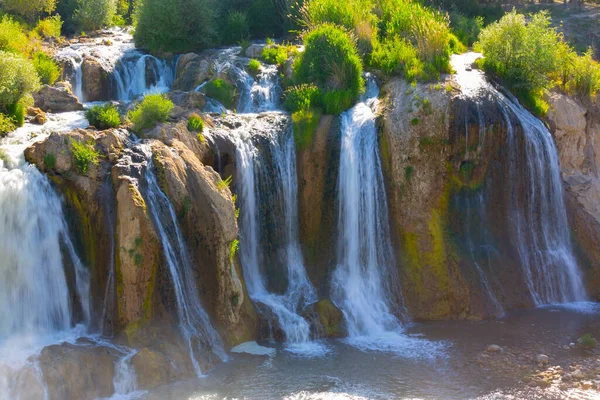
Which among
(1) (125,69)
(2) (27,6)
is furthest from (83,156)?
(2) (27,6)

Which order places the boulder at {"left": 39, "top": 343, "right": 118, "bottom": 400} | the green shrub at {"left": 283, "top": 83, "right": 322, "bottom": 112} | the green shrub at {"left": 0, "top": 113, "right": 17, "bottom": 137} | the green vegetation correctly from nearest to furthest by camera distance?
the boulder at {"left": 39, "top": 343, "right": 118, "bottom": 400}, the green shrub at {"left": 0, "top": 113, "right": 17, "bottom": 137}, the green shrub at {"left": 283, "top": 83, "right": 322, "bottom": 112}, the green vegetation

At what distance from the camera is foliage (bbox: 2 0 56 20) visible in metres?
27.6

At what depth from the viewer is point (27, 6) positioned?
2778 cm

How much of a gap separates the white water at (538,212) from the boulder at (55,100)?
10.8 m

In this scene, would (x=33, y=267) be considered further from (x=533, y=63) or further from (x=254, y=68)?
(x=533, y=63)

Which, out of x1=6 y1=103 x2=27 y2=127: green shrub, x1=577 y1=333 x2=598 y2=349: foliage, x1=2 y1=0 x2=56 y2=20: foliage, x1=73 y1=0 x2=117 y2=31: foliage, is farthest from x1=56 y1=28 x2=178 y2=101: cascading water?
x1=577 y1=333 x2=598 y2=349: foliage

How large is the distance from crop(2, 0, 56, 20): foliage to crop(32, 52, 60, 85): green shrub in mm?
7927

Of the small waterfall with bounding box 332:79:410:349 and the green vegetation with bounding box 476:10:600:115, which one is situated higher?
the green vegetation with bounding box 476:10:600:115

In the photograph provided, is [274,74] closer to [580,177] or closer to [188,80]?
[188,80]

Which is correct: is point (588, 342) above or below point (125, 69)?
below

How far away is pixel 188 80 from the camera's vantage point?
72.0 ft

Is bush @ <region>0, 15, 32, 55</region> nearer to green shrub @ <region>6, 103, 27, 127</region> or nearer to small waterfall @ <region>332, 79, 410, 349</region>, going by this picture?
green shrub @ <region>6, 103, 27, 127</region>

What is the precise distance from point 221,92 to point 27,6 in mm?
12584

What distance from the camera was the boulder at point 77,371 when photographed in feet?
38.8
